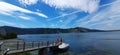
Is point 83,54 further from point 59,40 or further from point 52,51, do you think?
point 59,40

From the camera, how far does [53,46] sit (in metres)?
42.9

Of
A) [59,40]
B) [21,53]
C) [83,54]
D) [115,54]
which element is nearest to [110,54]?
[115,54]

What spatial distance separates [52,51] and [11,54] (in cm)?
1992

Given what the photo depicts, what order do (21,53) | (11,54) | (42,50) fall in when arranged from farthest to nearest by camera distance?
1. (42,50)
2. (21,53)
3. (11,54)

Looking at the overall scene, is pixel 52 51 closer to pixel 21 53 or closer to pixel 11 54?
pixel 21 53

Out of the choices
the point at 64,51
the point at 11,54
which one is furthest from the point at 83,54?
the point at 11,54

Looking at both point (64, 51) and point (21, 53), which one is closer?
point (21, 53)

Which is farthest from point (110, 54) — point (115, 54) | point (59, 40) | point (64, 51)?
point (59, 40)

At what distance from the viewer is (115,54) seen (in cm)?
4297

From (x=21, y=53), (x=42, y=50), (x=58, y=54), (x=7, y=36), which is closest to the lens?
(x=21, y=53)

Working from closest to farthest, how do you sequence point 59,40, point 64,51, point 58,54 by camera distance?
point 58,54 → point 64,51 → point 59,40

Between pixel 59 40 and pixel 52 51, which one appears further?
pixel 59 40

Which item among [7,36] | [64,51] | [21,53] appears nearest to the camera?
[21,53]

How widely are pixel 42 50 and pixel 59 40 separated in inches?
663
